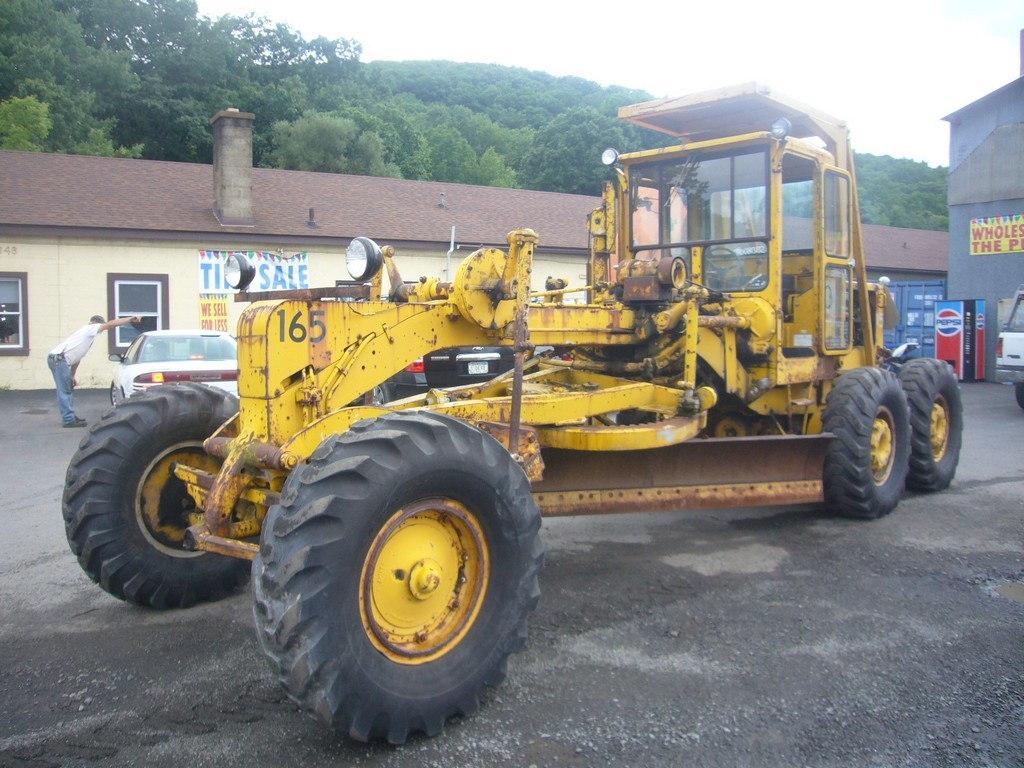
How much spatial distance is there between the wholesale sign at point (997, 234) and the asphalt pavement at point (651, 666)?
1796 cm

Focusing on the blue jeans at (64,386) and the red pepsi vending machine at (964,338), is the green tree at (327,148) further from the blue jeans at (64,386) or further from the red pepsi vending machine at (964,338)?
the blue jeans at (64,386)

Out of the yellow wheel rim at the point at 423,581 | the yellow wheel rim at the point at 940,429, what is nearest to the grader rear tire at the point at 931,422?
the yellow wheel rim at the point at 940,429

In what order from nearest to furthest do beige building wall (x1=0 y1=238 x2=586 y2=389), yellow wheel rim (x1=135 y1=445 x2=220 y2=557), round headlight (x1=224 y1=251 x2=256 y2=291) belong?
1. round headlight (x1=224 y1=251 x2=256 y2=291)
2. yellow wheel rim (x1=135 y1=445 x2=220 y2=557)
3. beige building wall (x1=0 y1=238 x2=586 y2=389)

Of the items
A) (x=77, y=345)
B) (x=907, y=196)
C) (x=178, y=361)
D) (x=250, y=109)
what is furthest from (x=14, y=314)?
(x=907, y=196)

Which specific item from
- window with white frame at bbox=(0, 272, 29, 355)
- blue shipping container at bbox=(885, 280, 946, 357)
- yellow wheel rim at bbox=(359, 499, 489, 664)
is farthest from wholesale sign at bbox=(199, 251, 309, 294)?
yellow wheel rim at bbox=(359, 499, 489, 664)

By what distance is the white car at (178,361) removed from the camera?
12.7m

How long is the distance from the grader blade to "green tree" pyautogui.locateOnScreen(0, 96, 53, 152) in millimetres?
32060

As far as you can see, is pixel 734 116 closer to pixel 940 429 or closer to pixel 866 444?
pixel 866 444

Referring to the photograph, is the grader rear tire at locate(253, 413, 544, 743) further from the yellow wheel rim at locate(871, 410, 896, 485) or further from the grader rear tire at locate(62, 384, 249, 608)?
the yellow wheel rim at locate(871, 410, 896, 485)

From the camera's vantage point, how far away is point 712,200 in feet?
23.7

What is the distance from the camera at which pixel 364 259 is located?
4672 millimetres

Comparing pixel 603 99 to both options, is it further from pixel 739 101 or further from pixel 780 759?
pixel 780 759

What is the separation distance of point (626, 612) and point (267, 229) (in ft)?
58.0

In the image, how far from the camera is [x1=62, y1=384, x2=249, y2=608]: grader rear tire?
5094 mm
